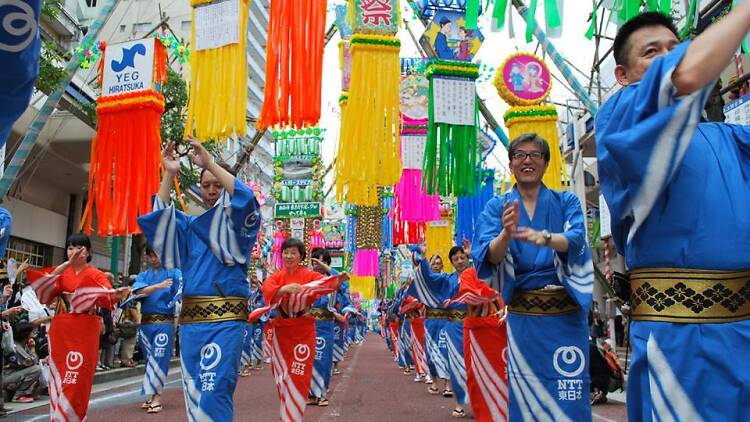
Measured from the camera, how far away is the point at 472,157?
7430 mm

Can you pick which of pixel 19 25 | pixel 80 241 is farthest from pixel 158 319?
pixel 19 25

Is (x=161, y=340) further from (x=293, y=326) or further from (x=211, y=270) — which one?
(x=211, y=270)

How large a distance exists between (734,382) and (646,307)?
0.32 meters

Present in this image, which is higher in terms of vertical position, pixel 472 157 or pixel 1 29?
pixel 472 157

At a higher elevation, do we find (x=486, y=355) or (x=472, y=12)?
(x=472, y=12)

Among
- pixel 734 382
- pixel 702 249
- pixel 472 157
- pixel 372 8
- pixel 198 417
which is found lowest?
pixel 198 417

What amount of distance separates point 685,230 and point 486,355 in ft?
10.8

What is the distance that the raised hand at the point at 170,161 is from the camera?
440 centimetres

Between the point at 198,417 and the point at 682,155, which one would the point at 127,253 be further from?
the point at 682,155

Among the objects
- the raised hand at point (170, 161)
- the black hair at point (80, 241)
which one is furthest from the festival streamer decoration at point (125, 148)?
Answer: the raised hand at point (170, 161)

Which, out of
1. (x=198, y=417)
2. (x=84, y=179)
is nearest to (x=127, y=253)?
(x=84, y=179)

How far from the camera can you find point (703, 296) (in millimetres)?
1975

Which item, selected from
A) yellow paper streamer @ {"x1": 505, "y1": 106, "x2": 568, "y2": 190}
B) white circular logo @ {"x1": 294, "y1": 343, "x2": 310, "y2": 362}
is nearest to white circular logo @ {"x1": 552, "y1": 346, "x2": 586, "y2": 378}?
white circular logo @ {"x1": 294, "y1": 343, "x2": 310, "y2": 362}

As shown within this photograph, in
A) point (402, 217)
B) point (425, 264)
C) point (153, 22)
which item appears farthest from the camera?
point (153, 22)
